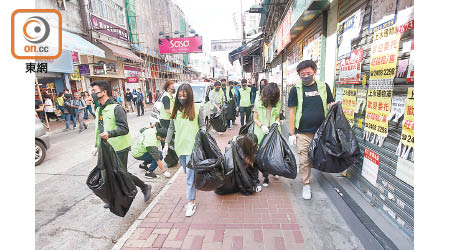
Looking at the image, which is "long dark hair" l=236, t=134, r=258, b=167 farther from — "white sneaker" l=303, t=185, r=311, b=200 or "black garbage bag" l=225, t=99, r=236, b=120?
"black garbage bag" l=225, t=99, r=236, b=120

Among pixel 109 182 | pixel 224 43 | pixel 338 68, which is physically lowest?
pixel 109 182

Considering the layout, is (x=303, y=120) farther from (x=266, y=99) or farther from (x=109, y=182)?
(x=109, y=182)

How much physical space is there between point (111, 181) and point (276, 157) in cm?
224

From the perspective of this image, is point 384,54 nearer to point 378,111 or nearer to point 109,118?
point 378,111

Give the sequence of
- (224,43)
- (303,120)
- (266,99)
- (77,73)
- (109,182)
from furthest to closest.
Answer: (224,43) < (77,73) < (266,99) < (303,120) < (109,182)

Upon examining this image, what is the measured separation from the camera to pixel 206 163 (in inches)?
110

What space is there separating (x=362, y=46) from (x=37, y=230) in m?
4.87

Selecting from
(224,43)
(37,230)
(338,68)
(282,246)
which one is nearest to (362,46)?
(338,68)

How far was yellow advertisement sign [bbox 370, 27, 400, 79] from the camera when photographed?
2.26m

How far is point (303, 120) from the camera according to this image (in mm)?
3205

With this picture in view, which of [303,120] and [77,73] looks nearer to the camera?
[303,120]

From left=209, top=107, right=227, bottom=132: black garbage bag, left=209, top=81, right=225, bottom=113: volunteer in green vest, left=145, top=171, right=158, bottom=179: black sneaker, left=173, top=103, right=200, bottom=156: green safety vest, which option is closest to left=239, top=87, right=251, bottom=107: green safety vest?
left=209, top=107, right=227, bottom=132: black garbage bag

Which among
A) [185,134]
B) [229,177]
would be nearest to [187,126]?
[185,134]

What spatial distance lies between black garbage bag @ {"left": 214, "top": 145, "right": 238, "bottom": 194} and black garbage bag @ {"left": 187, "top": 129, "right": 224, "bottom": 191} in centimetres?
28
